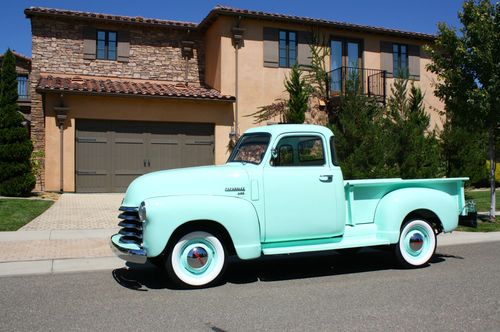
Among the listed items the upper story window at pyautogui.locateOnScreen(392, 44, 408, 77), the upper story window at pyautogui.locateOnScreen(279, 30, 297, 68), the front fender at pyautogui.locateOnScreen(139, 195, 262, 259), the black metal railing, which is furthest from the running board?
the upper story window at pyautogui.locateOnScreen(392, 44, 408, 77)

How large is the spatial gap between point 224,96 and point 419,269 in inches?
471

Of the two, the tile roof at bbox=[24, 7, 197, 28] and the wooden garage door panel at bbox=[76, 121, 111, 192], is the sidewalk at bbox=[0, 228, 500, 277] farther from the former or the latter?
the tile roof at bbox=[24, 7, 197, 28]

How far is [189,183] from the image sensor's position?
246 inches

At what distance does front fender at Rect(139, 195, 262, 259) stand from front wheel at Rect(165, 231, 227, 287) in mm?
239

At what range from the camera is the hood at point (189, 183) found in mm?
6180

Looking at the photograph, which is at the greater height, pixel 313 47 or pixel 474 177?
pixel 313 47

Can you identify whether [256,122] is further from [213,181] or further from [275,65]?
[213,181]

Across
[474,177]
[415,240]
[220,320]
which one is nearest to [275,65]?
[474,177]

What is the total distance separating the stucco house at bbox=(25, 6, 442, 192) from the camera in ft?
55.6

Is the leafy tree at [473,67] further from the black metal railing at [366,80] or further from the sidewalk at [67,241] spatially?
the black metal railing at [366,80]

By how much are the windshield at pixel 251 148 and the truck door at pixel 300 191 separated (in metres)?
0.18

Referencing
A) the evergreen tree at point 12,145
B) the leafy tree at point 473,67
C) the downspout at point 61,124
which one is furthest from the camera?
the downspout at point 61,124

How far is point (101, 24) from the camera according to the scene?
1888 centimetres

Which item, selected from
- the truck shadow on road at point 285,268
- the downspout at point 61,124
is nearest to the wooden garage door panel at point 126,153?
the downspout at point 61,124
